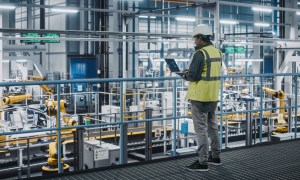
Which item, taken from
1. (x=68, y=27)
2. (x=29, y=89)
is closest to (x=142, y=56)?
(x=68, y=27)

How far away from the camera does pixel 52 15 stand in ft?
109

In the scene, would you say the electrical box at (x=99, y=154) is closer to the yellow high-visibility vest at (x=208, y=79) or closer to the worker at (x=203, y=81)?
the worker at (x=203, y=81)

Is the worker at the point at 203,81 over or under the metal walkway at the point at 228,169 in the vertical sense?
over

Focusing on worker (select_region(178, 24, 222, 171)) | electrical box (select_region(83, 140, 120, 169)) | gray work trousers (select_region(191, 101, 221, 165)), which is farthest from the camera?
electrical box (select_region(83, 140, 120, 169))

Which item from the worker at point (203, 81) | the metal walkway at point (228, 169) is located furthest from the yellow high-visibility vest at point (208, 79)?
the metal walkway at point (228, 169)

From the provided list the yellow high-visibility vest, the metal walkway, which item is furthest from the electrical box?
the yellow high-visibility vest

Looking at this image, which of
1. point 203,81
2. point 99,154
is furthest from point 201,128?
point 99,154

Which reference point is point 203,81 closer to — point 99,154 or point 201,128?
point 201,128

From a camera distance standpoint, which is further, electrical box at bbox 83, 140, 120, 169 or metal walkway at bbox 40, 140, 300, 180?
electrical box at bbox 83, 140, 120, 169

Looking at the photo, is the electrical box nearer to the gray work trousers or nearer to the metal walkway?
the metal walkway

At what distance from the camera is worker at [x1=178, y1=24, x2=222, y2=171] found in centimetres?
501

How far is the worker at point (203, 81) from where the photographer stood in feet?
16.4

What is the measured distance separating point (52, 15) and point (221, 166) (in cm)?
2973

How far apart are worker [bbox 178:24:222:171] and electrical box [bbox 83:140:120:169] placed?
4.05 meters
